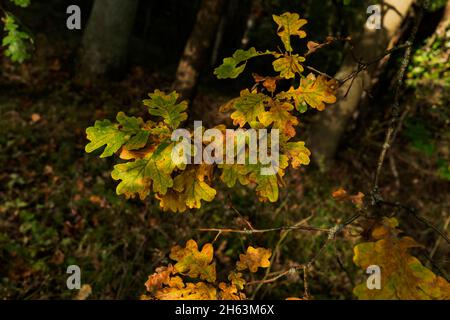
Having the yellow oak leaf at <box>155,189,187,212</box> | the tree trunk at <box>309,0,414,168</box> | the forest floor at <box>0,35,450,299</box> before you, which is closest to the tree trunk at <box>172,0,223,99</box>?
the forest floor at <box>0,35,450,299</box>

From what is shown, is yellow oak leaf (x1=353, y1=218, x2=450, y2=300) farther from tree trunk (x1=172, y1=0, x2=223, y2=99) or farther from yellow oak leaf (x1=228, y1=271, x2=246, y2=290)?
tree trunk (x1=172, y1=0, x2=223, y2=99)

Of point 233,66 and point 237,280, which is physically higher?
point 233,66

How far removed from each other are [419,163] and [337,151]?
6.53 feet

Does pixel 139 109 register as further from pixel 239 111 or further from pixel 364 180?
pixel 239 111

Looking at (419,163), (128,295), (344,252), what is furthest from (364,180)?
(128,295)

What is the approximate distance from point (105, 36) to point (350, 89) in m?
4.26

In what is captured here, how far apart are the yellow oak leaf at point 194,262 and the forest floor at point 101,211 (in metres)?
0.80

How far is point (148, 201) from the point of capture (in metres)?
4.52

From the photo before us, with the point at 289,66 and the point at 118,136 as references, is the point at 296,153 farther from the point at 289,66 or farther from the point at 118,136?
the point at 118,136

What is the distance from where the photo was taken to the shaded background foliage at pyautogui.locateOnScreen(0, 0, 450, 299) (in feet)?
12.5

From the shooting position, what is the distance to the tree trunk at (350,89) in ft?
19.4

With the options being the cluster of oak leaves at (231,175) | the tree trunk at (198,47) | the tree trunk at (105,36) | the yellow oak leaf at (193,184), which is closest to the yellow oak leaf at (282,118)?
the cluster of oak leaves at (231,175)

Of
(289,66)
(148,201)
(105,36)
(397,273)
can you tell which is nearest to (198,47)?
(105,36)
